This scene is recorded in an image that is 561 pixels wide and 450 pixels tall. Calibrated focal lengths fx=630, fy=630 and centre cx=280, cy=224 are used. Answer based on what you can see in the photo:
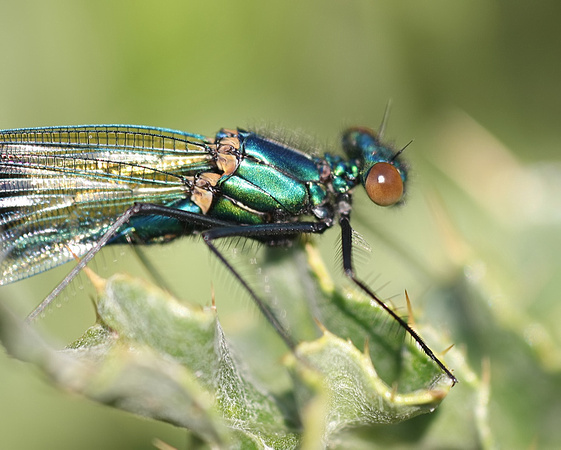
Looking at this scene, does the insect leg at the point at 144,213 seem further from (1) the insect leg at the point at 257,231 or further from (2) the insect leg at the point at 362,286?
(2) the insect leg at the point at 362,286

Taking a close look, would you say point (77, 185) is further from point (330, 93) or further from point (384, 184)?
point (330, 93)

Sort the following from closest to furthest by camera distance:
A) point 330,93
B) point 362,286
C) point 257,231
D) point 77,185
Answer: point 362,286 < point 257,231 < point 77,185 < point 330,93

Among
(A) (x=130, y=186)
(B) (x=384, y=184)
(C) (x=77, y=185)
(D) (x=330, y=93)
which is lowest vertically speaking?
(C) (x=77, y=185)

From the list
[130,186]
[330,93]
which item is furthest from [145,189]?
[330,93]

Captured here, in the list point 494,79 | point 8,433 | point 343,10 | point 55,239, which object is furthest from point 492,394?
point 343,10

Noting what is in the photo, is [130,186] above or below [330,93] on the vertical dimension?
below

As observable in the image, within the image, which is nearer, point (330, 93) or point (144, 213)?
point (144, 213)

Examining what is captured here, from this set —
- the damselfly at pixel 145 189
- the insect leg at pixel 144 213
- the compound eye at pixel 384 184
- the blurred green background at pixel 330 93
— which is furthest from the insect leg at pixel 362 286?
the insect leg at pixel 144 213

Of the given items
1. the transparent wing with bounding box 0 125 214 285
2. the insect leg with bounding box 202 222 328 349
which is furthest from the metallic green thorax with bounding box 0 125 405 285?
the insect leg with bounding box 202 222 328 349
